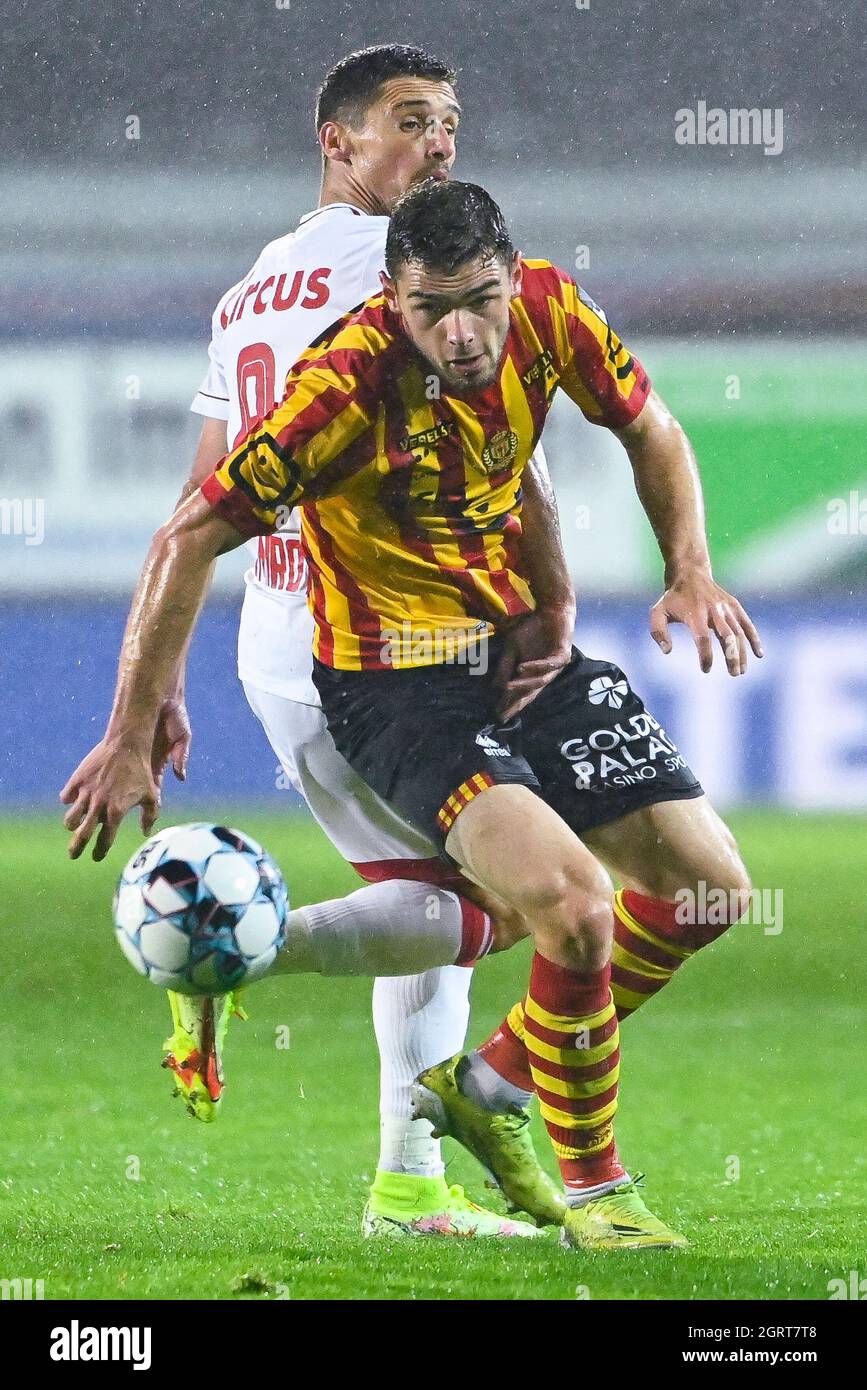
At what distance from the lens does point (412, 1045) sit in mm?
3254

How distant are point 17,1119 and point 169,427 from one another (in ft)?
10.1

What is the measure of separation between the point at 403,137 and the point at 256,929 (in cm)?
165

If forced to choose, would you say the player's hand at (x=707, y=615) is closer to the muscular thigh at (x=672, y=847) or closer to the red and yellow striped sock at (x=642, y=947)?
the muscular thigh at (x=672, y=847)

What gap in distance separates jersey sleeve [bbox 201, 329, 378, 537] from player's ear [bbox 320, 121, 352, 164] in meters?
0.84

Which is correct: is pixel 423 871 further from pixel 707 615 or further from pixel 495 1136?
pixel 707 615

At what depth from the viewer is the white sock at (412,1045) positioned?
3.22 metres

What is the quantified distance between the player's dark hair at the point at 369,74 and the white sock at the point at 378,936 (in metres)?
1.59

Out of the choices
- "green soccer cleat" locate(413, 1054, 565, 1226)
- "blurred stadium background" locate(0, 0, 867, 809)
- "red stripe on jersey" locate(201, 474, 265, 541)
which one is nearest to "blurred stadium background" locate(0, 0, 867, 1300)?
"blurred stadium background" locate(0, 0, 867, 809)

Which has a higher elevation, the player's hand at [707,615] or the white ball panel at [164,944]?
the player's hand at [707,615]

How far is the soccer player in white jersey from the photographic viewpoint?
10.4ft

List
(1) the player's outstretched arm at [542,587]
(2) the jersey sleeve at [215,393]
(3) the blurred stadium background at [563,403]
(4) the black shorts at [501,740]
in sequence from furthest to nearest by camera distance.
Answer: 1. (3) the blurred stadium background at [563,403]
2. (2) the jersey sleeve at [215,393]
3. (1) the player's outstretched arm at [542,587]
4. (4) the black shorts at [501,740]

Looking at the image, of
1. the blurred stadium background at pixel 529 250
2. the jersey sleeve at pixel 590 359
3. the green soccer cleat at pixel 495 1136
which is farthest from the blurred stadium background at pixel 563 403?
the jersey sleeve at pixel 590 359

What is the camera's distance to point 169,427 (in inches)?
254

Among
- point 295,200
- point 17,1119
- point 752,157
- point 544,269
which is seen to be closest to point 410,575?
point 544,269
